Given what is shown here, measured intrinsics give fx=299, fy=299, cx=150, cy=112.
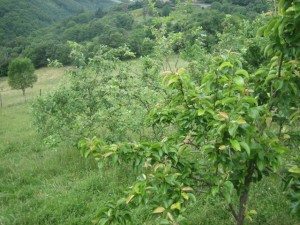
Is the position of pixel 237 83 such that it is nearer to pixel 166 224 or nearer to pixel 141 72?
pixel 166 224

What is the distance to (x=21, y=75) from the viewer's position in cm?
4719

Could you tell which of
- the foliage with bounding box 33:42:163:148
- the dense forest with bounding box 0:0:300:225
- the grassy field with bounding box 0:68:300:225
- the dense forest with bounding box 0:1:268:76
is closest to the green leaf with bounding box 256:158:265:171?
the dense forest with bounding box 0:0:300:225

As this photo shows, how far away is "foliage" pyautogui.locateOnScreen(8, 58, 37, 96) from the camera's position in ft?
152

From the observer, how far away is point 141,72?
10.1 m

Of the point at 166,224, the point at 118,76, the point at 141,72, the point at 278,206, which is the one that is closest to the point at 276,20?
the point at 166,224

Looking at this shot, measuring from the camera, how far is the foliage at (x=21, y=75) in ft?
152

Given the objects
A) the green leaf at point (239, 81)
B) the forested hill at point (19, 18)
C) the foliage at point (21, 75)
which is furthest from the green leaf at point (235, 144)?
the forested hill at point (19, 18)

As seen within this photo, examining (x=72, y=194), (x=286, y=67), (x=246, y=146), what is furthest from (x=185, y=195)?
(x=72, y=194)

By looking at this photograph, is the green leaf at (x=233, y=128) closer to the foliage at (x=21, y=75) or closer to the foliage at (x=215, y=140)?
the foliage at (x=215, y=140)

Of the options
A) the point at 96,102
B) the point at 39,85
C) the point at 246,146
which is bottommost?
the point at 39,85

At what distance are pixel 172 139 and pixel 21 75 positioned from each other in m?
48.6

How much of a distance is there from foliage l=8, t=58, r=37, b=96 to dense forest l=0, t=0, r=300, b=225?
3013cm

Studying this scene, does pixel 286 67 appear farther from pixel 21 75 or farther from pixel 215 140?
pixel 21 75

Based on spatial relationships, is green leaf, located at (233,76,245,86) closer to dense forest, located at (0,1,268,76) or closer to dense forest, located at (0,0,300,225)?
dense forest, located at (0,0,300,225)
